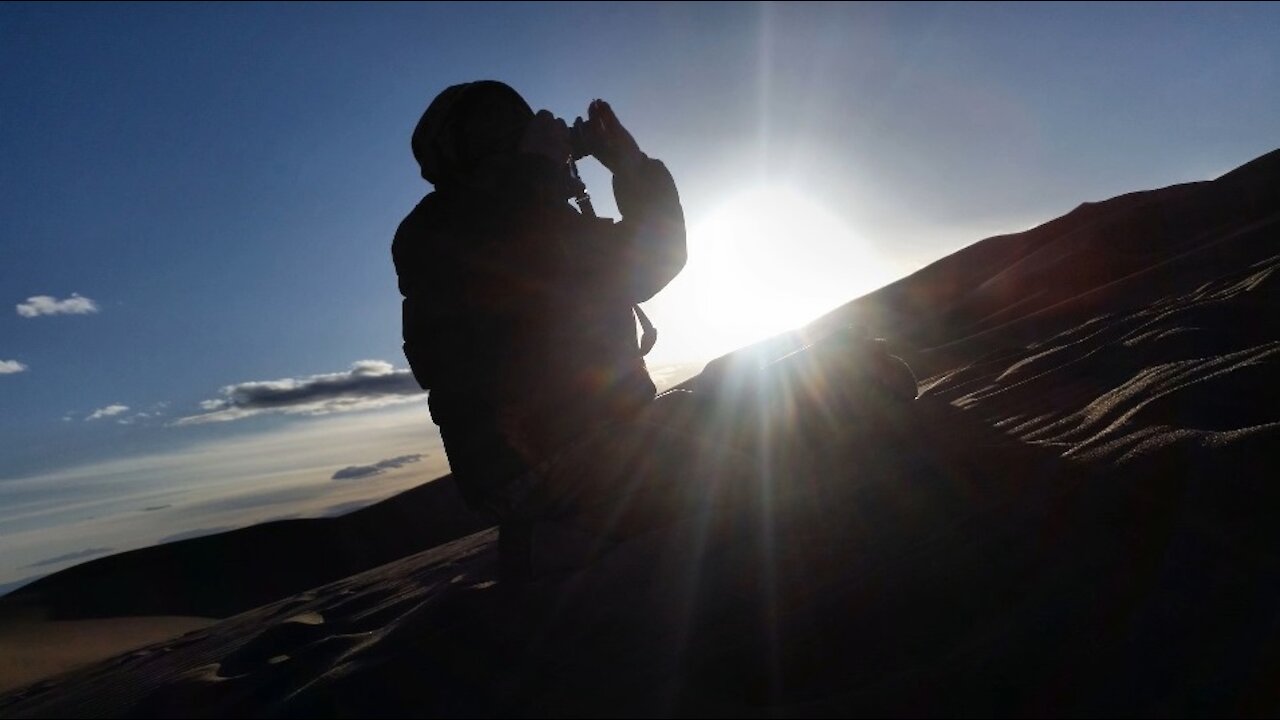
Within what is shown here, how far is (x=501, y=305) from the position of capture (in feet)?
6.96

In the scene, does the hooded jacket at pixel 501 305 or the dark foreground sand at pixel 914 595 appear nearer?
the dark foreground sand at pixel 914 595

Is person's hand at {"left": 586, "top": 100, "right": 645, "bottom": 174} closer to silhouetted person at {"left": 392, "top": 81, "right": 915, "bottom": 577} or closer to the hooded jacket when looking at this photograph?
silhouetted person at {"left": 392, "top": 81, "right": 915, "bottom": 577}

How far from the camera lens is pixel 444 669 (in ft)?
5.27

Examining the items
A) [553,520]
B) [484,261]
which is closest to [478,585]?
[553,520]

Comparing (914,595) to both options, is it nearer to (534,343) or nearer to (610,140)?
(534,343)

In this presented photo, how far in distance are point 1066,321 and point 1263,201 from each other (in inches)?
168

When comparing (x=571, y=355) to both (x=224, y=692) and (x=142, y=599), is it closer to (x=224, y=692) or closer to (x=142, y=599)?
(x=224, y=692)

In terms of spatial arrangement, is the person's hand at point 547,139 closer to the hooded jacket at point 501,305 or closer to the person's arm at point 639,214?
the hooded jacket at point 501,305

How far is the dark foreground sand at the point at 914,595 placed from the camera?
1.15 metres

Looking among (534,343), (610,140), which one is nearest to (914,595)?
(534,343)

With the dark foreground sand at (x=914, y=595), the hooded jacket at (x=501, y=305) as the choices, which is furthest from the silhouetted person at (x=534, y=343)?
the dark foreground sand at (x=914, y=595)

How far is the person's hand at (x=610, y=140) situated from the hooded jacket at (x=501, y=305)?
0.79 ft

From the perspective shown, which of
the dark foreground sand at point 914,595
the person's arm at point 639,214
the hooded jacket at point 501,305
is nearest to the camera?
the dark foreground sand at point 914,595

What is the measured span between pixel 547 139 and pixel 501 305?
0.52m
